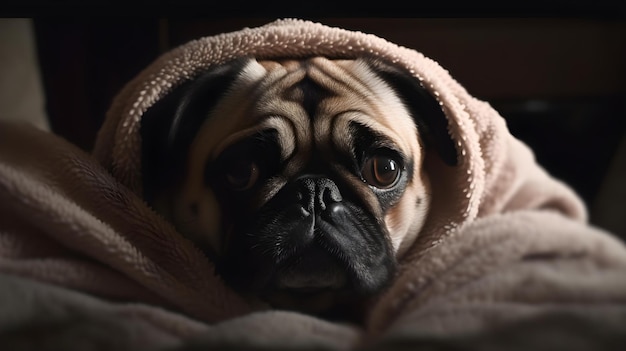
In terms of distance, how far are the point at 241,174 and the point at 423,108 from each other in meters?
0.19

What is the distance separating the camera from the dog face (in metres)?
0.58

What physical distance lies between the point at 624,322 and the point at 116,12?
49 centimetres

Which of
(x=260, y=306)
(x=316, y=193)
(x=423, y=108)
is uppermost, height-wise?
(x=423, y=108)

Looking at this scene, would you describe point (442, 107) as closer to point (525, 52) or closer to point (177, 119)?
point (525, 52)

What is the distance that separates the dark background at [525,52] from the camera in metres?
0.57

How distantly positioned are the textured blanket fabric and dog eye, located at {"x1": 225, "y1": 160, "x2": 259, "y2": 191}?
0.08 metres

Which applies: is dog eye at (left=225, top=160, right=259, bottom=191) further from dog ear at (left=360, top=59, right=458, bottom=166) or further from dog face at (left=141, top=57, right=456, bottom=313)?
dog ear at (left=360, top=59, right=458, bottom=166)

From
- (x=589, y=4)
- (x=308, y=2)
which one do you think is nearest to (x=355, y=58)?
(x=308, y=2)

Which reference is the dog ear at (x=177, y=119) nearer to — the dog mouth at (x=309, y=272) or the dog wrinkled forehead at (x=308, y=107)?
the dog wrinkled forehead at (x=308, y=107)

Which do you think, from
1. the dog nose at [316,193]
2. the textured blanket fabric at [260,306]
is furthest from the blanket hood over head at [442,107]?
the dog nose at [316,193]

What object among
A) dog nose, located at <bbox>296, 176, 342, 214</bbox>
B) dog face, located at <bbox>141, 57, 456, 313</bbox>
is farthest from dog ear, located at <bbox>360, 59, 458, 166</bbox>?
dog nose, located at <bbox>296, 176, 342, 214</bbox>

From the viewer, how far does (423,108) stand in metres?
0.63

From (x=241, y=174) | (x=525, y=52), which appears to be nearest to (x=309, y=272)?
(x=241, y=174)

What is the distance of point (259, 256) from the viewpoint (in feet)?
1.87
